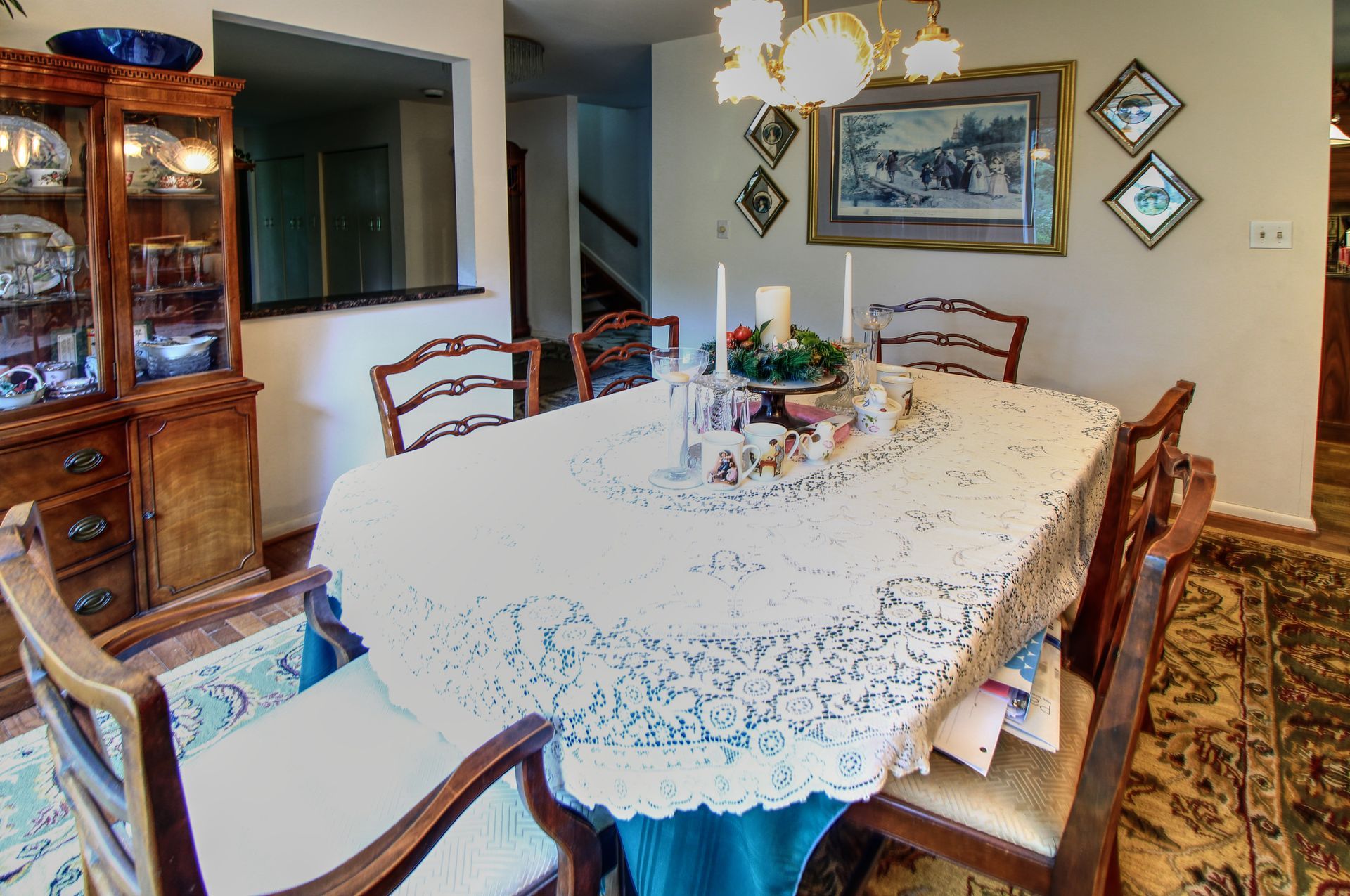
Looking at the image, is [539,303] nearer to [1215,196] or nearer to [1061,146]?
[1061,146]

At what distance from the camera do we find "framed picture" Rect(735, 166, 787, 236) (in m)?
4.47

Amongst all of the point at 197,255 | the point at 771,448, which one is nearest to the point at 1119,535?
the point at 771,448

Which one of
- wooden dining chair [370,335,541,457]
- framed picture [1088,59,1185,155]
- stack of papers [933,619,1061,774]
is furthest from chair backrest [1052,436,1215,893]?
framed picture [1088,59,1185,155]

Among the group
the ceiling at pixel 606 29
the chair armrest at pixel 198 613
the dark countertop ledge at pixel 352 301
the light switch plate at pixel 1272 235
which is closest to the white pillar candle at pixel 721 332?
the chair armrest at pixel 198 613

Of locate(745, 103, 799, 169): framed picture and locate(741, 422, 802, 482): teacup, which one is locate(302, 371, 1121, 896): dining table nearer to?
locate(741, 422, 802, 482): teacup

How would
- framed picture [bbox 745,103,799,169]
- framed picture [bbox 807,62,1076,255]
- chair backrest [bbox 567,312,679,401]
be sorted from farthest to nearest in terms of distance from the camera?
1. framed picture [bbox 745,103,799,169]
2. framed picture [bbox 807,62,1076,255]
3. chair backrest [bbox 567,312,679,401]

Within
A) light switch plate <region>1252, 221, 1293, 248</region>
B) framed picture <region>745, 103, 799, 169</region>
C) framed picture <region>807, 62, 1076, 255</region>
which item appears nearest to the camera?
light switch plate <region>1252, 221, 1293, 248</region>

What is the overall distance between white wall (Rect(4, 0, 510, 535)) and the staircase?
413cm

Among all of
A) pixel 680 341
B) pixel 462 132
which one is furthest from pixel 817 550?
pixel 680 341

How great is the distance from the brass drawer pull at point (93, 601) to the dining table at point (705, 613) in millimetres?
1233

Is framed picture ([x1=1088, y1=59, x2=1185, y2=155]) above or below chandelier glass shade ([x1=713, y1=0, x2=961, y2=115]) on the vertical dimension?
above

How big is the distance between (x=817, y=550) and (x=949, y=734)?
1.04ft

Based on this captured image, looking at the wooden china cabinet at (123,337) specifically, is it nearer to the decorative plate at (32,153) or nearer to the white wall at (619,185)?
the decorative plate at (32,153)

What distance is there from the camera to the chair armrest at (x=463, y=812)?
82cm
